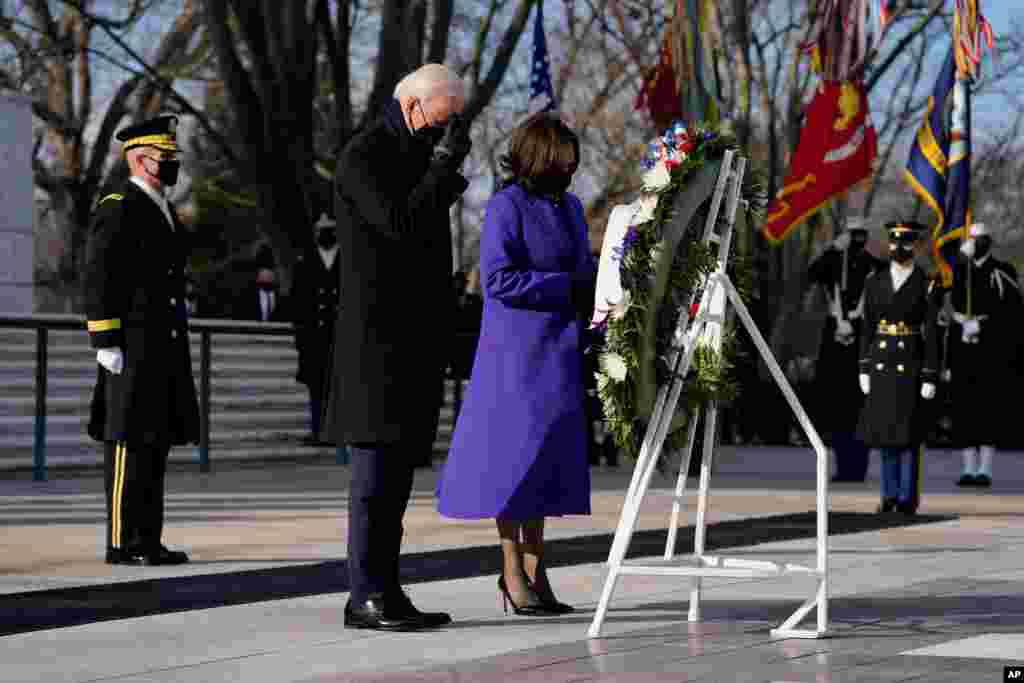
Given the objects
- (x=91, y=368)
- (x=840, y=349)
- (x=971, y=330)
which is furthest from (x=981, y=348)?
(x=91, y=368)

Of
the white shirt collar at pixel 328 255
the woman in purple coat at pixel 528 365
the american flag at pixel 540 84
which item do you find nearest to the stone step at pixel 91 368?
the white shirt collar at pixel 328 255

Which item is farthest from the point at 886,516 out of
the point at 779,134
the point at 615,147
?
the point at 615,147

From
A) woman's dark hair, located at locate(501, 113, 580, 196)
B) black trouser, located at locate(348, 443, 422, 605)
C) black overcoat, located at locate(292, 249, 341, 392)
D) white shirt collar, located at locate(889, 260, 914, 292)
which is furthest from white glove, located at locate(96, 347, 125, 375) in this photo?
black overcoat, located at locate(292, 249, 341, 392)

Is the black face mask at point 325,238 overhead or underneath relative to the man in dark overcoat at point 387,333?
overhead

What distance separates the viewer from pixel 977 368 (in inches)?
737

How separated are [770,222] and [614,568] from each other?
13077 millimetres

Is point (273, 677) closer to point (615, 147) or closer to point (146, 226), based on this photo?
point (146, 226)

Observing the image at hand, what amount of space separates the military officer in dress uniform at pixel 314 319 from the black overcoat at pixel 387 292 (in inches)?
453

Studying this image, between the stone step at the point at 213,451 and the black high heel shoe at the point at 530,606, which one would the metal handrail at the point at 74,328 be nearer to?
the stone step at the point at 213,451

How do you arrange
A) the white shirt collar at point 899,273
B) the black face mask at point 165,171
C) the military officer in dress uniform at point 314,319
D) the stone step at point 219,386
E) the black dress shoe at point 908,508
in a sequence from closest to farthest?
the black face mask at point 165,171 < the black dress shoe at point 908,508 < the white shirt collar at point 899,273 < the stone step at point 219,386 < the military officer in dress uniform at point 314,319

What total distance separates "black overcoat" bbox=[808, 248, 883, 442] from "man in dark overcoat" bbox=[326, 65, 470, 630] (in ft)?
34.3

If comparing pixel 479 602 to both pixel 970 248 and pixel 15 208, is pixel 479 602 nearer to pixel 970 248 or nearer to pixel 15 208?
pixel 970 248

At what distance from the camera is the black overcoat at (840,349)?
A: 1823cm

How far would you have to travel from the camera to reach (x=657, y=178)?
7898mm
